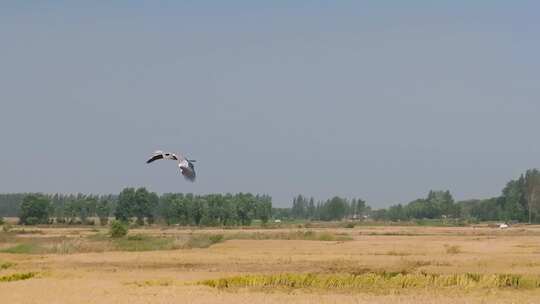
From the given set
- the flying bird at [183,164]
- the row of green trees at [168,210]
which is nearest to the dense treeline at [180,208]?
the row of green trees at [168,210]

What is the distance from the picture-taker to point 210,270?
40.0m

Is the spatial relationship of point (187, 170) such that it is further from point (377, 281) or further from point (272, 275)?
point (272, 275)

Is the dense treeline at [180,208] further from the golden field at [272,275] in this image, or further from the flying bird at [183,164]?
the flying bird at [183,164]

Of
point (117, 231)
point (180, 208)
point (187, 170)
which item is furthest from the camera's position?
point (180, 208)

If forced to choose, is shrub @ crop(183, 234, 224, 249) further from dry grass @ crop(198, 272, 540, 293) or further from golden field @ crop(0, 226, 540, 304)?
dry grass @ crop(198, 272, 540, 293)

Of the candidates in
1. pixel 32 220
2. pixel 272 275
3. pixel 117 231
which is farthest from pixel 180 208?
pixel 272 275

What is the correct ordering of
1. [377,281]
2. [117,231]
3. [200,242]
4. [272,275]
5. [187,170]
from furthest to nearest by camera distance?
[117,231], [200,242], [272,275], [377,281], [187,170]

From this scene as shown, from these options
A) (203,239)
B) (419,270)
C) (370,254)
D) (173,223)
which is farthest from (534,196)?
(419,270)

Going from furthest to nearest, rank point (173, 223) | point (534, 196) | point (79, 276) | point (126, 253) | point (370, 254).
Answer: point (534, 196)
point (173, 223)
point (126, 253)
point (370, 254)
point (79, 276)

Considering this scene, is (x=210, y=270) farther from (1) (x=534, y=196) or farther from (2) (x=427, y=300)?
(1) (x=534, y=196)

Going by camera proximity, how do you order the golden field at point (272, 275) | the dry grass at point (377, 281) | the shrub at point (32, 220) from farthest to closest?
the shrub at point (32, 220)
the dry grass at point (377, 281)
the golden field at point (272, 275)

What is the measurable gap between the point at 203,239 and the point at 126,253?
1428 cm

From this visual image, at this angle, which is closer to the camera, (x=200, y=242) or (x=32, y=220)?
(x=200, y=242)

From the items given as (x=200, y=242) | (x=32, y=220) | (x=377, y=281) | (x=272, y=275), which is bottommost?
(x=377, y=281)
